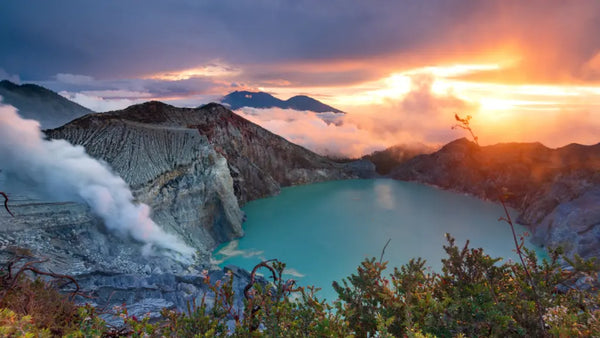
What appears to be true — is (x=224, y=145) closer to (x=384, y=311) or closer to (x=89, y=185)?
(x=89, y=185)

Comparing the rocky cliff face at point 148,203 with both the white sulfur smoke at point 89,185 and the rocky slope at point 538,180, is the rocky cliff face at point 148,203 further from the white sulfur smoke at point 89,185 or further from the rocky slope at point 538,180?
the rocky slope at point 538,180

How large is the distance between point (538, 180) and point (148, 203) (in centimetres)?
4089

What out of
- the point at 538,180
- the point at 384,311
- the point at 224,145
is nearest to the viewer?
the point at 384,311

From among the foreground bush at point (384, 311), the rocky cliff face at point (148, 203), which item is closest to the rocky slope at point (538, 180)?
the foreground bush at point (384, 311)

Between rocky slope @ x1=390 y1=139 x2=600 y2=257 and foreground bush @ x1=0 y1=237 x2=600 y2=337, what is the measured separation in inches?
428

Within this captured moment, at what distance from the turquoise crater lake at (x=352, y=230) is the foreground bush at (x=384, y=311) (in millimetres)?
13334

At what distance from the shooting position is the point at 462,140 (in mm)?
53500

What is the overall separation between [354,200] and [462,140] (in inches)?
1006

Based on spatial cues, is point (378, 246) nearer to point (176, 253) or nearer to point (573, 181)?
point (176, 253)

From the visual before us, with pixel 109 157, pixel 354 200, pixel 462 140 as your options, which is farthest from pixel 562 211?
pixel 109 157

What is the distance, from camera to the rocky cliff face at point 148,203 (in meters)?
14.8

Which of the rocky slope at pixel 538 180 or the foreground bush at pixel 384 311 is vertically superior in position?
the foreground bush at pixel 384 311

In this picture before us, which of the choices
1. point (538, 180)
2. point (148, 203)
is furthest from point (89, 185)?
point (538, 180)

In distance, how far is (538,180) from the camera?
35.2 m
